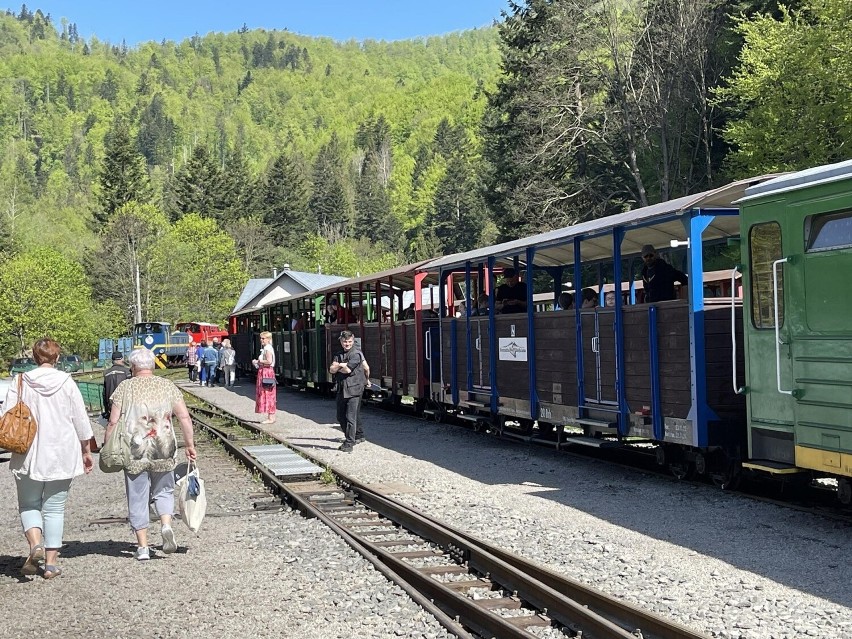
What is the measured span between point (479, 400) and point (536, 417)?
8.14ft

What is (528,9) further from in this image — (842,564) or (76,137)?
(76,137)

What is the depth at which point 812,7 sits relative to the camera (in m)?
30.5

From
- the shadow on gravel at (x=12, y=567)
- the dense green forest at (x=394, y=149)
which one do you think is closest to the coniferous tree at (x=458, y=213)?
the dense green forest at (x=394, y=149)

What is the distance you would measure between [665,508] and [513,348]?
5.07 metres

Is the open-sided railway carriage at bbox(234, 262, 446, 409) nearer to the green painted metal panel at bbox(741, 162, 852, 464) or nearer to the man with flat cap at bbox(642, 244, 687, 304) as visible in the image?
the man with flat cap at bbox(642, 244, 687, 304)

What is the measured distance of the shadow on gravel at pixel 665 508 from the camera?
7223mm

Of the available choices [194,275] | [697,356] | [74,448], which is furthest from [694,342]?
[194,275]

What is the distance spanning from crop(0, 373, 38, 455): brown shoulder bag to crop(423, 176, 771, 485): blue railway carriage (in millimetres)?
6033

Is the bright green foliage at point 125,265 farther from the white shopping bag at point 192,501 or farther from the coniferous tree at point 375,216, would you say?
the white shopping bag at point 192,501

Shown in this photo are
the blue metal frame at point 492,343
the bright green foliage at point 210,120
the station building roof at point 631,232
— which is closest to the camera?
the station building roof at point 631,232

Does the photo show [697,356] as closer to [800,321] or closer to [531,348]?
[800,321]

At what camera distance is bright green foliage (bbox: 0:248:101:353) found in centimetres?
6294

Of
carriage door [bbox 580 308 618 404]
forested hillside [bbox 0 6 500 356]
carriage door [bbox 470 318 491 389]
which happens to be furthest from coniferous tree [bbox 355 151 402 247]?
carriage door [bbox 580 308 618 404]

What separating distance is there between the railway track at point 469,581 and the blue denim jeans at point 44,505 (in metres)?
2.37
